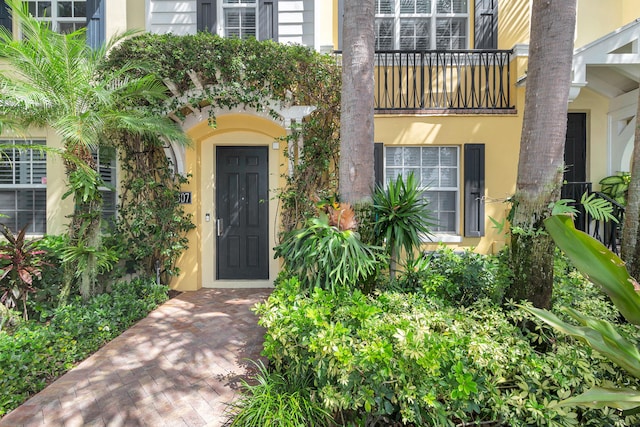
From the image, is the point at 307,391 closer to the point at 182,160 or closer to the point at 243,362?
the point at 243,362

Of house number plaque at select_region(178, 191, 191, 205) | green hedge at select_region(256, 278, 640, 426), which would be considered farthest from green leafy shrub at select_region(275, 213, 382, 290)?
house number plaque at select_region(178, 191, 191, 205)

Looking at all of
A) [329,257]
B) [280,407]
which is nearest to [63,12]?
[329,257]

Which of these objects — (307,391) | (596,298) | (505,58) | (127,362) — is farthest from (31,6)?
(596,298)

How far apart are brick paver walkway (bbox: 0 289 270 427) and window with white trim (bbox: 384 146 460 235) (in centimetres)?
371

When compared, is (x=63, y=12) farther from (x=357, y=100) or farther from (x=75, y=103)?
(x=357, y=100)

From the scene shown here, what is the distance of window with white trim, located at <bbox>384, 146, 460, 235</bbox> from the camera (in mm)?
5984

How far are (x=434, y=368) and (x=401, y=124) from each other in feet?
15.1

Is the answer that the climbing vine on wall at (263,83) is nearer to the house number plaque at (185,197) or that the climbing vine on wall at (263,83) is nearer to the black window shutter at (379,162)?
the black window shutter at (379,162)

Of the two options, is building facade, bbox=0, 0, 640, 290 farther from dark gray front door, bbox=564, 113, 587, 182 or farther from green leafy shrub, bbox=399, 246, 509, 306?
green leafy shrub, bbox=399, 246, 509, 306

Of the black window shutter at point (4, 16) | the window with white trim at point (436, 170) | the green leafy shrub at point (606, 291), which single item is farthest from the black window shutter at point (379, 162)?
the black window shutter at point (4, 16)

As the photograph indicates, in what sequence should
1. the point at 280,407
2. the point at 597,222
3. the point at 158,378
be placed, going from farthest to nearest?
1. the point at 597,222
2. the point at 158,378
3. the point at 280,407

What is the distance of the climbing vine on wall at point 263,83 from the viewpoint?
5.02 meters

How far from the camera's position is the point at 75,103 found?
423cm

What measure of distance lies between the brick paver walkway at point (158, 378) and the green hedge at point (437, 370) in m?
0.91
